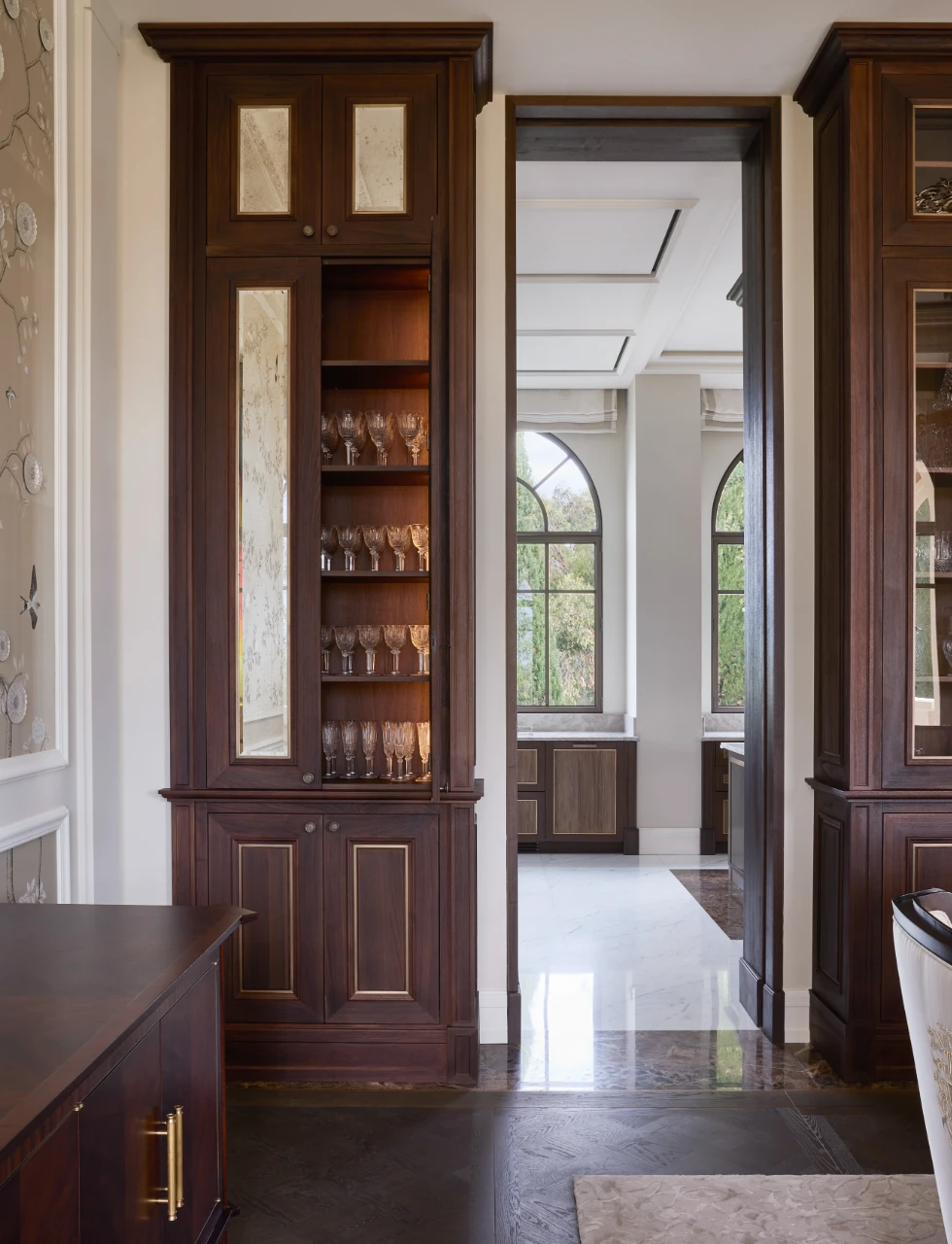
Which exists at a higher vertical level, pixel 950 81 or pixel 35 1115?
pixel 950 81

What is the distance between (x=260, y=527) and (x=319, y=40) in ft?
4.82

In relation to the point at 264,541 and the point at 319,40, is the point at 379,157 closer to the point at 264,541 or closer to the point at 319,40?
the point at 319,40

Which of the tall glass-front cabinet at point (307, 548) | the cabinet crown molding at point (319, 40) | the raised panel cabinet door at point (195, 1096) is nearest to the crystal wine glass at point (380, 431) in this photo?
the tall glass-front cabinet at point (307, 548)

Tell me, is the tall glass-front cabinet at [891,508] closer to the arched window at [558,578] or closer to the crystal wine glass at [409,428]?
the crystal wine glass at [409,428]

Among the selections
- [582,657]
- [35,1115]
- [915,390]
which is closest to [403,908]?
[35,1115]

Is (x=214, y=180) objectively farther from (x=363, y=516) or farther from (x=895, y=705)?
(x=895, y=705)

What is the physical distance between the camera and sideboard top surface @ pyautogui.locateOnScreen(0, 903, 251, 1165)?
3.77 feet

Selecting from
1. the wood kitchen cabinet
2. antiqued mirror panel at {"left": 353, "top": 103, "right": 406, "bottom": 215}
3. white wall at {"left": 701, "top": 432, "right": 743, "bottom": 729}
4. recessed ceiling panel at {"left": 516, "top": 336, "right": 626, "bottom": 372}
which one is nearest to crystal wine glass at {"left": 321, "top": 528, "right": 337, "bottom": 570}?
antiqued mirror panel at {"left": 353, "top": 103, "right": 406, "bottom": 215}

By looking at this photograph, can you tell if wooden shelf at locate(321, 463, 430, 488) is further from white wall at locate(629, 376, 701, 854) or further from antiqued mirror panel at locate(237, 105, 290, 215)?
white wall at locate(629, 376, 701, 854)

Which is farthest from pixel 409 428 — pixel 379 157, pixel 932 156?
pixel 932 156

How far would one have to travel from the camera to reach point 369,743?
3000 millimetres

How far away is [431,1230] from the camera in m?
2.18

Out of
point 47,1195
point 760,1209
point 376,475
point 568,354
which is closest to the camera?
point 47,1195

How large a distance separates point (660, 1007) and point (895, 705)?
145 centimetres
